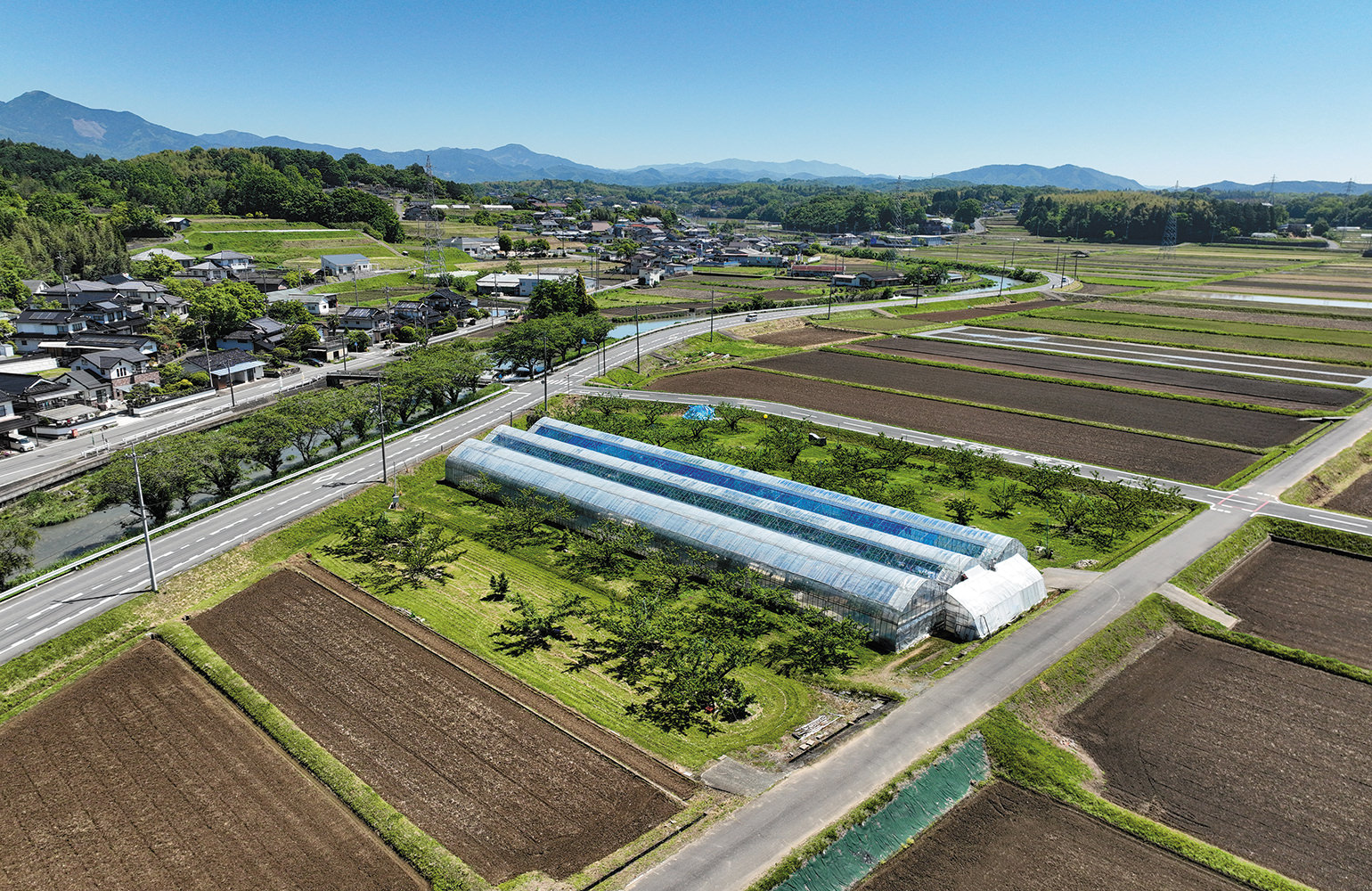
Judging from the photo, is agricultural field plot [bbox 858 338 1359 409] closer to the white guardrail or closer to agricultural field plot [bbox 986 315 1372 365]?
agricultural field plot [bbox 986 315 1372 365]

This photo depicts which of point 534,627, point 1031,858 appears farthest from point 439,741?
point 1031,858

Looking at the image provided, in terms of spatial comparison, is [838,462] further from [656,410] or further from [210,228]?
[210,228]

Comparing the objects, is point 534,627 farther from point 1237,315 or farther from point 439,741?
point 1237,315

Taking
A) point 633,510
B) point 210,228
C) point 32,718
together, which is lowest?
point 32,718

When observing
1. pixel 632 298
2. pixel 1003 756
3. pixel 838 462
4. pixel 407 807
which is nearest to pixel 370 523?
pixel 407 807

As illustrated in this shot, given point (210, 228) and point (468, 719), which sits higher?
point (210, 228)

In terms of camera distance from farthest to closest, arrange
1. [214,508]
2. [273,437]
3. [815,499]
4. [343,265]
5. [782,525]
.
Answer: [343,265] → [273,437] → [214,508] → [815,499] → [782,525]

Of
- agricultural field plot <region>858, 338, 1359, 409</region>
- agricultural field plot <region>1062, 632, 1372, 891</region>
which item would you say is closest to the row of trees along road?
agricultural field plot <region>1062, 632, 1372, 891</region>
